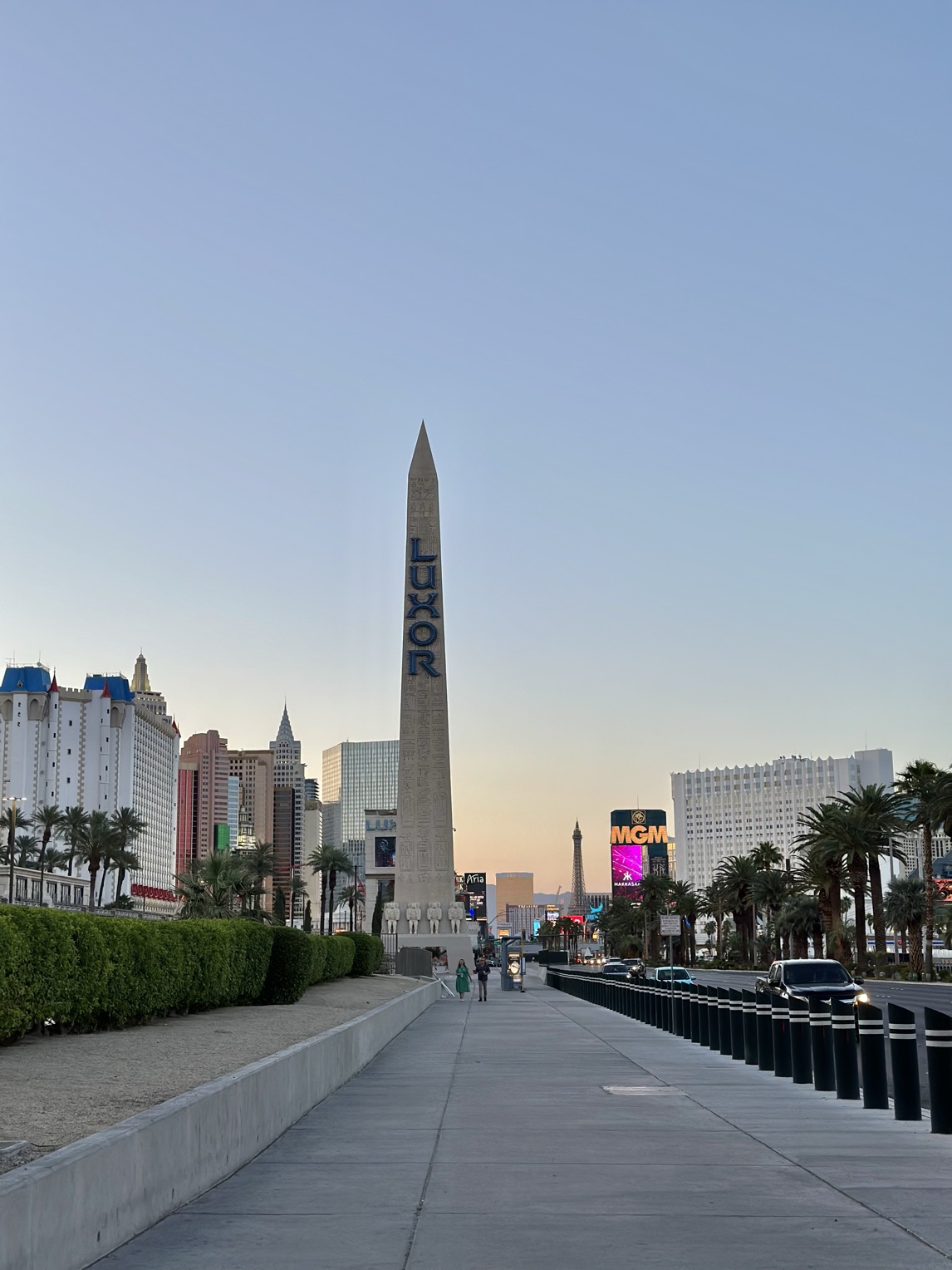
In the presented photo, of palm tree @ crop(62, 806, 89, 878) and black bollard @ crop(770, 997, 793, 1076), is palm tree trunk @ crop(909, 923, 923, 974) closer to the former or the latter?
black bollard @ crop(770, 997, 793, 1076)

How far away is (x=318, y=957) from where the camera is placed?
3906cm

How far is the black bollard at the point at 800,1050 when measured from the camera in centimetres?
1639

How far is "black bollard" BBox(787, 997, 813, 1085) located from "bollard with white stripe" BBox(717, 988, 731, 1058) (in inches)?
166

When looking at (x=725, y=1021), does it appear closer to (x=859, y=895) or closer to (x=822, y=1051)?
(x=822, y=1051)

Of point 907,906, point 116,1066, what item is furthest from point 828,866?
point 116,1066

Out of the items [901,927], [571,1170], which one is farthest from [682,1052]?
[901,927]

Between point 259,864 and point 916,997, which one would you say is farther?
point 259,864

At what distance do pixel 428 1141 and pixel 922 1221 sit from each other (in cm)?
489

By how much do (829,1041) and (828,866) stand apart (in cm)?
5947

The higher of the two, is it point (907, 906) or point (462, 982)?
point (907, 906)

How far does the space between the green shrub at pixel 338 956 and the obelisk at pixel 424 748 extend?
25.9 m

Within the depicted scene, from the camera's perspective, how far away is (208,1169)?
9297 mm

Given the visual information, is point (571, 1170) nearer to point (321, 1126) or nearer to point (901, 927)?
point (321, 1126)

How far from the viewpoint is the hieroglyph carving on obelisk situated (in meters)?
76.9
